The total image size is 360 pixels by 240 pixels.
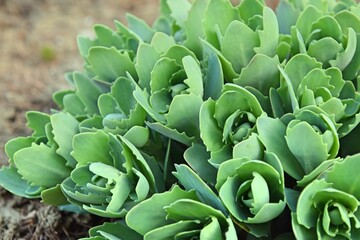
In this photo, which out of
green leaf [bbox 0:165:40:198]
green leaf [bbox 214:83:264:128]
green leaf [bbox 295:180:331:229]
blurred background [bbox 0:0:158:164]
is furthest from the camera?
blurred background [bbox 0:0:158:164]

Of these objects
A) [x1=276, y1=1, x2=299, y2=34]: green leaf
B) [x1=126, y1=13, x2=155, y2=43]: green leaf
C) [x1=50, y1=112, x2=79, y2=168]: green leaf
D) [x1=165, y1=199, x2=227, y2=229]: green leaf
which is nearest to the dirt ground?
[x1=50, y1=112, x2=79, y2=168]: green leaf

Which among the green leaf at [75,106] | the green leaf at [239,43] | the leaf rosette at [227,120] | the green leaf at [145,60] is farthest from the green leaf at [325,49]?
the green leaf at [75,106]

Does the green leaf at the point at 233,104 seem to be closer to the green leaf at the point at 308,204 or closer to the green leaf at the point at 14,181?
the green leaf at the point at 308,204

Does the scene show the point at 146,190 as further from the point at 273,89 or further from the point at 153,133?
the point at 273,89

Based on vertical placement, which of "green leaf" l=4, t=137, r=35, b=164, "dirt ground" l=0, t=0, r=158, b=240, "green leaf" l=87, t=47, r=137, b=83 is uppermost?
"green leaf" l=87, t=47, r=137, b=83

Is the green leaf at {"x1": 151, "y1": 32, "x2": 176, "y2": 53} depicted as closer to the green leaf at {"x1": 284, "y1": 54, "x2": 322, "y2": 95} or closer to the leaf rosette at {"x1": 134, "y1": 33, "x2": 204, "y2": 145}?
the leaf rosette at {"x1": 134, "y1": 33, "x2": 204, "y2": 145}

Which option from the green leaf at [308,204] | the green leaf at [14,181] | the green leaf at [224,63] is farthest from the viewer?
the green leaf at [14,181]
